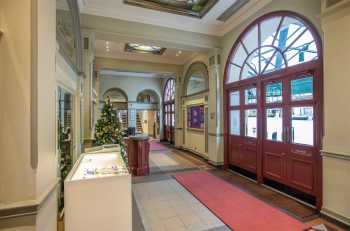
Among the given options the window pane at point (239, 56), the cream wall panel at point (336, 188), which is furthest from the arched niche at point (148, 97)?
the cream wall panel at point (336, 188)

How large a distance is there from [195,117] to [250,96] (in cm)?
331

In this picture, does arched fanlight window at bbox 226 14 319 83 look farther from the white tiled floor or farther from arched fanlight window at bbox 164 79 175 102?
arched fanlight window at bbox 164 79 175 102

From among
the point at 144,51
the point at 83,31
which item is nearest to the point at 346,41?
the point at 83,31


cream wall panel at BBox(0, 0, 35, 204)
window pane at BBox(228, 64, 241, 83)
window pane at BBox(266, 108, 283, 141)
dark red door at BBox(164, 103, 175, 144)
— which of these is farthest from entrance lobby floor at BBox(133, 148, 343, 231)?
dark red door at BBox(164, 103, 175, 144)

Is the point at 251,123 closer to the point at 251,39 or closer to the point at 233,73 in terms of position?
the point at 233,73

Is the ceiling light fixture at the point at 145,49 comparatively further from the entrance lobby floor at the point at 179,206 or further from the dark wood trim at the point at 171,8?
the entrance lobby floor at the point at 179,206

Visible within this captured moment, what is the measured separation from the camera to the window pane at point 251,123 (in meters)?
4.56

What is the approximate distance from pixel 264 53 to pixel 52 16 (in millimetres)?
4162

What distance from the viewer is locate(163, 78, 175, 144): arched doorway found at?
1091 centimetres

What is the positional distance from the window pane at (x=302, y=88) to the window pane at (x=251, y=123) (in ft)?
3.50

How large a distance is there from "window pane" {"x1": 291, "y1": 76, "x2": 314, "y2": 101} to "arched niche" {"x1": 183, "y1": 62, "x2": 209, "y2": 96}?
11.0 feet

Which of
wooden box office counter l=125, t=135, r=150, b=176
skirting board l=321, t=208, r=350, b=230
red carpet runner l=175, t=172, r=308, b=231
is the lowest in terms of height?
red carpet runner l=175, t=172, r=308, b=231

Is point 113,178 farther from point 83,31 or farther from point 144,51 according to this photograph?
point 144,51

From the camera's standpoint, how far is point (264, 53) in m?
4.26
